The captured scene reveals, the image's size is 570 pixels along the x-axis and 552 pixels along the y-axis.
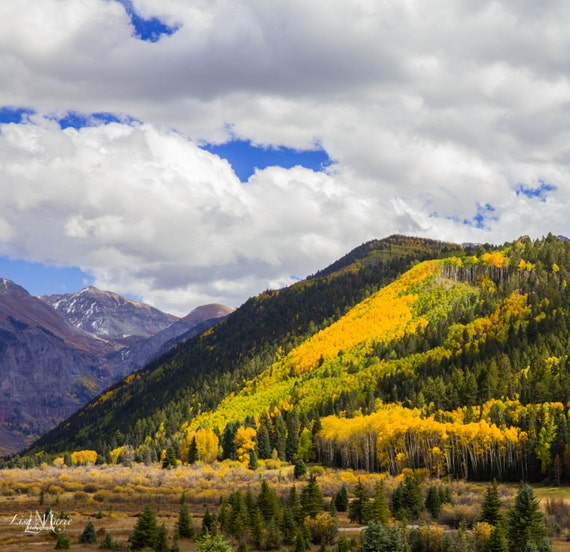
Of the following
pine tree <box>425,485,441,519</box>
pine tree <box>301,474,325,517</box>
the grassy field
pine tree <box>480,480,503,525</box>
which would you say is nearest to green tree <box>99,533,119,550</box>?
the grassy field

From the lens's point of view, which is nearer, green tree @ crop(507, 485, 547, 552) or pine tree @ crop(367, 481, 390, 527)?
green tree @ crop(507, 485, 547, 552)

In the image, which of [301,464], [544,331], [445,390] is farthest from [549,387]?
[301,464]

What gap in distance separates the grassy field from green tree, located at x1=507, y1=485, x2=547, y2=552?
15.2 ft

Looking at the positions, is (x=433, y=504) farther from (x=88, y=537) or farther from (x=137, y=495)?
(x=137, y=495)

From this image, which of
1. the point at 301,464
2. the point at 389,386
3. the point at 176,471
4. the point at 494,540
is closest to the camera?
the point at 494,540

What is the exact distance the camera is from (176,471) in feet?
474

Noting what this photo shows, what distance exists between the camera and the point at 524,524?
5831 centimetres

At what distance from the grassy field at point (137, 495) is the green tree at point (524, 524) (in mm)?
4644

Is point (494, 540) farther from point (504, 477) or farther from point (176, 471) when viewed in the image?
point (176, 471)

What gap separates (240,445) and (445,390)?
→ 5434 cm

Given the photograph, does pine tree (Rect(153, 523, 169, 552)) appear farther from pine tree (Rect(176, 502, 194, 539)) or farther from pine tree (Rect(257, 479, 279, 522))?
pine tree (Rect(257, 479, 279, 522))

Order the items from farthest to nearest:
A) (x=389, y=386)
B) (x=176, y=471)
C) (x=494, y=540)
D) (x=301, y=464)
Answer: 1. (x=389, y=386)
2. (x=176, y=471)
3. (x=301, y=464)
4. (x=494, y=540)

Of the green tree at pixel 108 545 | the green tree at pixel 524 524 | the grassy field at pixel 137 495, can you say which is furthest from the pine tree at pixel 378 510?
the green tree at pixel 108 545

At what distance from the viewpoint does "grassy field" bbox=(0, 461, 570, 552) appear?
238 ft
